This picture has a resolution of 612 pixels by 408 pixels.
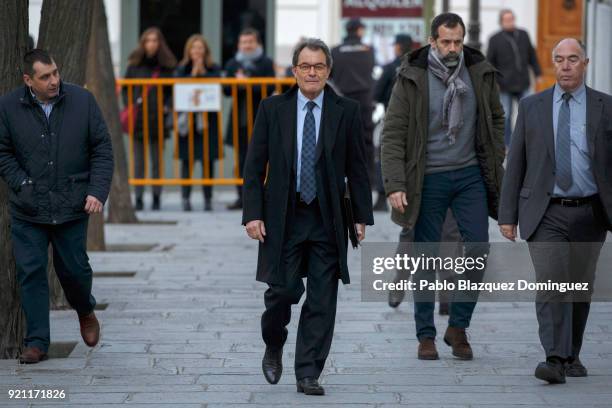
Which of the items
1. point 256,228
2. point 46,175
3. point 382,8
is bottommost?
point 256,228

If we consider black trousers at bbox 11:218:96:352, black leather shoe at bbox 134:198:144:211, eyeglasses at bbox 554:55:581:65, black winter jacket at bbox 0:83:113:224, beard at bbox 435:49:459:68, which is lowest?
black leather shoe at bbox 134:198:144:211

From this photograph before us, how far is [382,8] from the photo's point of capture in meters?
21.8

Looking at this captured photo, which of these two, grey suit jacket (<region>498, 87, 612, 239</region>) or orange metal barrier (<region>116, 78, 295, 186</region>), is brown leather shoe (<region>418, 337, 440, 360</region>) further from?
orange metal barrier (<region>116, 78, 295, 186</region>)

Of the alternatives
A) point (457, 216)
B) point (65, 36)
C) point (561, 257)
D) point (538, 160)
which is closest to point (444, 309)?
point (457, 216)

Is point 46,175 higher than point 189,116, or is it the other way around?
point 46,175

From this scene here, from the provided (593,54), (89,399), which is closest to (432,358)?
(89,399)

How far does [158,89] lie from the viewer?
1694 centimetres

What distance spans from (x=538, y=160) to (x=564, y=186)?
0.64 feet

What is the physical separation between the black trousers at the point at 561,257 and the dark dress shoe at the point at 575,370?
0.26 ft

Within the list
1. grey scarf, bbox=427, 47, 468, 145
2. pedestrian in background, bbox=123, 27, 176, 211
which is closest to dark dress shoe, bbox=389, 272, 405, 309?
grey scarf, bbox=427, 47, 468, 145

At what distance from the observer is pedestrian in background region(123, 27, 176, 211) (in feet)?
55.8

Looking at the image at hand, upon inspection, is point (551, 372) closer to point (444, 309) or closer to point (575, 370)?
point (575, 370)

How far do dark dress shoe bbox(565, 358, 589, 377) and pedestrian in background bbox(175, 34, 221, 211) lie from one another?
9653 millimetres

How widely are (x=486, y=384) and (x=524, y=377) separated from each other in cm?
28
